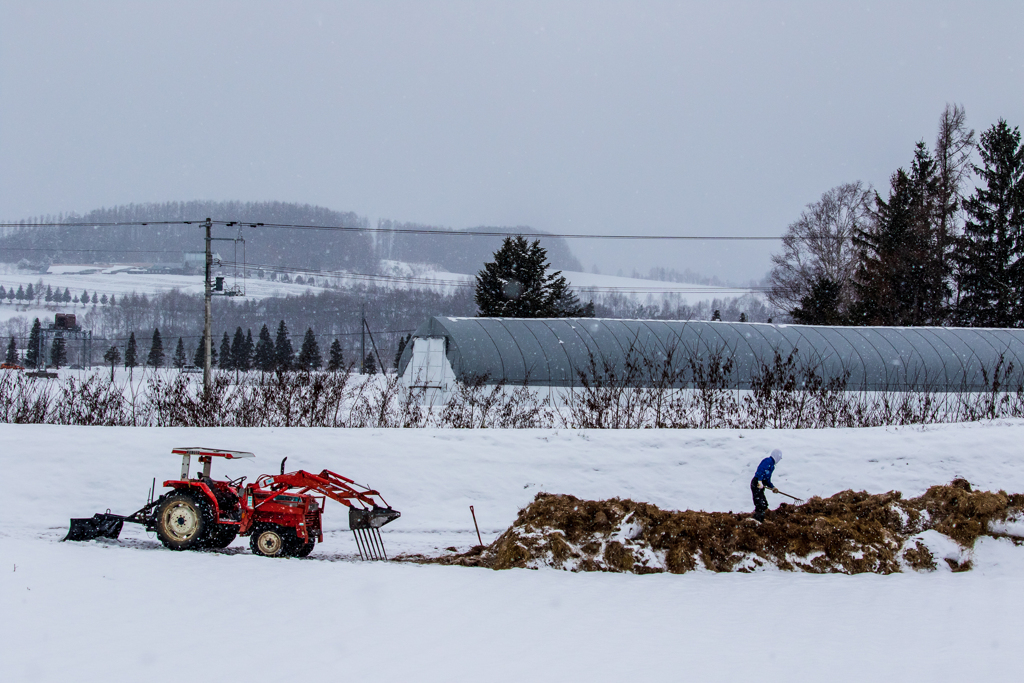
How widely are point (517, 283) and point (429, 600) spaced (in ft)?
89.8

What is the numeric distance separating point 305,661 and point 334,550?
12.2ft

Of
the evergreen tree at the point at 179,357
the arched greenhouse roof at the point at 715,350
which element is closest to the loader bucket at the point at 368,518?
the arched greenhouse roof at the point at 715,350

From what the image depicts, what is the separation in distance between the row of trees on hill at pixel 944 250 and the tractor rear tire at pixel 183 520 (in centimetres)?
3726

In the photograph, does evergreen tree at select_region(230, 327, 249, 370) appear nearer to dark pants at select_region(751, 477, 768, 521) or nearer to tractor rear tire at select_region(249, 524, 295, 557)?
tractor rear tire at select_region(249, 524, 295, 557)

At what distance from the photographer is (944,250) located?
4103 centimetres

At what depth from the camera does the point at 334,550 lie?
927cm

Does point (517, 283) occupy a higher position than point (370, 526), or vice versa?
point (517, 283)

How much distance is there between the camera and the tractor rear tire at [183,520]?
8.36m

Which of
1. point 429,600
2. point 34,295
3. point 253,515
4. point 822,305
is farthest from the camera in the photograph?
point 34,295

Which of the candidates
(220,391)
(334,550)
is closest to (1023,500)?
(334,550)

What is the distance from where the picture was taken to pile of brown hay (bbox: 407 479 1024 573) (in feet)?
27.7

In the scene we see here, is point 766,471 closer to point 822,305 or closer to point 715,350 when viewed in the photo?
point 715,350

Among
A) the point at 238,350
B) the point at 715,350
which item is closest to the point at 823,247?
the point at 715,350

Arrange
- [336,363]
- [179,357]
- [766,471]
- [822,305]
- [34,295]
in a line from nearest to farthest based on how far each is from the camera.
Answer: [766,471] → [336,363] → [822,305] → [34,295] → [179,357]
